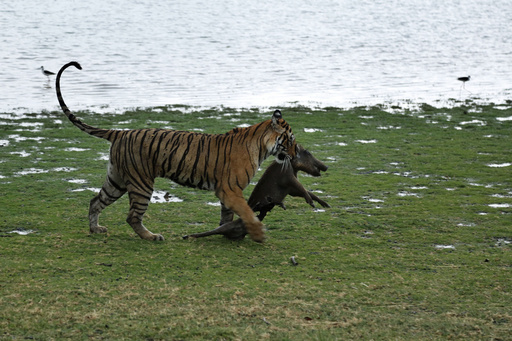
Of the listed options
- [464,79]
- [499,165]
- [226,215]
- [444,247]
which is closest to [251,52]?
[464,79]

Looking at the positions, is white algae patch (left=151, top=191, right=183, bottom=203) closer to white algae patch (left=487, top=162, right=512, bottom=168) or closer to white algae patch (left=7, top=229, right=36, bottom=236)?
white algae patch (left=7, top=229, right=36, bottom=236)

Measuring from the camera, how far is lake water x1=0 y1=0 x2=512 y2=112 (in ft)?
66.2

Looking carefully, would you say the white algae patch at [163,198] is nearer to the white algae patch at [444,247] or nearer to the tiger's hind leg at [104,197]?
the tiger's hind leg at [104,197]

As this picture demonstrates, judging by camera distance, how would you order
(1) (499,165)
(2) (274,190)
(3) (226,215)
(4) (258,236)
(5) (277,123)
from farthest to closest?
(1) (499,165), (3) (226,215), (2) (274,190), (5) (277,123), (4) (258,236)

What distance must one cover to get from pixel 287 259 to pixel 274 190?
0.95 meters

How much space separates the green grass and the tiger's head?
3.26 ft

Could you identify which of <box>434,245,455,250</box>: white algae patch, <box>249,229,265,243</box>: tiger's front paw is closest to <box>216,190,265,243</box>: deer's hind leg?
<box>249,229,265,243</box>: tiger's front paw

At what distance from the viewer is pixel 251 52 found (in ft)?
104

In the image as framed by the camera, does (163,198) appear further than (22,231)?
Yes

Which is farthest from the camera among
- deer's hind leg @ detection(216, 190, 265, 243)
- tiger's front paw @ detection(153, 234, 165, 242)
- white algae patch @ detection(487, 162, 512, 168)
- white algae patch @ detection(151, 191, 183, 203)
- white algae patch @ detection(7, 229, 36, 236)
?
white algae patch @ detection(487, 162, 512, 168)

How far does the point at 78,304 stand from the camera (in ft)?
18.6

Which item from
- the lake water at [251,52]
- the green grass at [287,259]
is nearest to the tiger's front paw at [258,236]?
the green grass at [287,259]

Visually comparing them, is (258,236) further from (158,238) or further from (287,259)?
(158,238)

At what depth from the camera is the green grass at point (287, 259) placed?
5332mm
